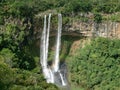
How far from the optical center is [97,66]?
1516 inches

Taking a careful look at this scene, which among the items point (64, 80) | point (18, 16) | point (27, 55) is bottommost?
point (64, 80)

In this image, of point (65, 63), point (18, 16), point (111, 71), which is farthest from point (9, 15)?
point (111, 71)

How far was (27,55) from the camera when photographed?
122ft

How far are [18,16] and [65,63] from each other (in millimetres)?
6370

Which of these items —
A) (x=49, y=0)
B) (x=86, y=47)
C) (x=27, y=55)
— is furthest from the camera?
(x=49, y=0)

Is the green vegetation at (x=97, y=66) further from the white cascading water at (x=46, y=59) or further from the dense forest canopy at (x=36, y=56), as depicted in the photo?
the white cascading water at (x=46, y=59)

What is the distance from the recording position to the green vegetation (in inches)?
1452

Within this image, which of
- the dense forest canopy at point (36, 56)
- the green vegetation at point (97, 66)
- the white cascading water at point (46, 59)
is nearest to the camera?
the dense forest canopy at point (36, 56)

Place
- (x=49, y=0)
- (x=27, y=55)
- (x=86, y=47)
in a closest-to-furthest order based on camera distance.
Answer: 1. (x=27, y=55)
2. (x=86, y=47)
3. (x=49, y=0)

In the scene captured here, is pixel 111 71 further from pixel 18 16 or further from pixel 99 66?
pixel 18 16

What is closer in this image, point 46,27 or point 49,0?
point 46,27

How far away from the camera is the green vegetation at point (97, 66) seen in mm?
36875

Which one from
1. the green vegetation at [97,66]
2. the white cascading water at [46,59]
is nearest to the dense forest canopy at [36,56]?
the green vegetation at [97,66]

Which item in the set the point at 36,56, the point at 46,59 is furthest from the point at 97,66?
the point at 36,56
